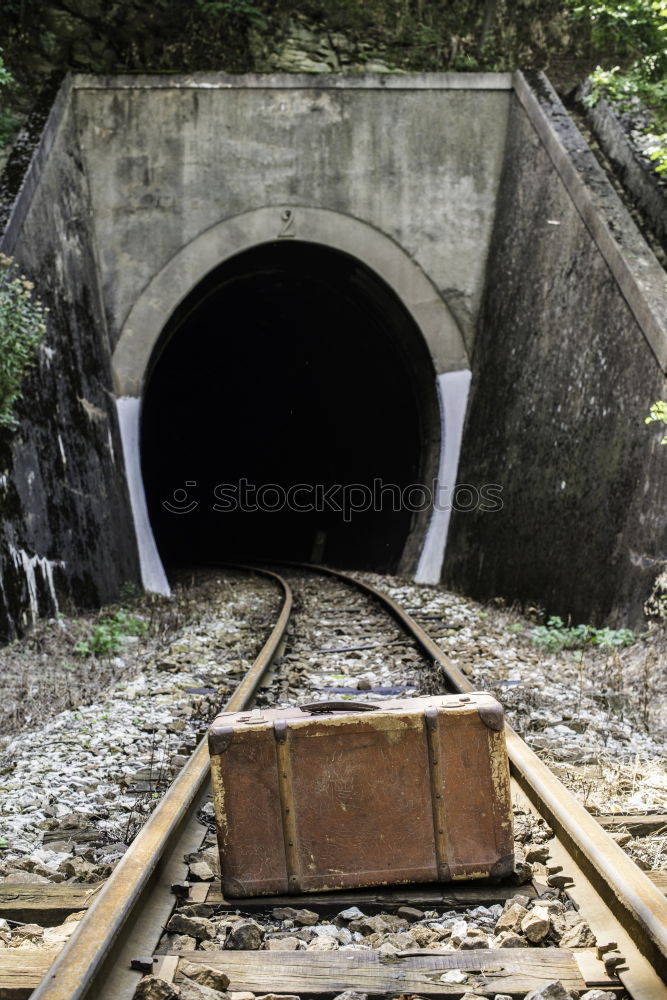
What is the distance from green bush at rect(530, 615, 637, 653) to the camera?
248 inches

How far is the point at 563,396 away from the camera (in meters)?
8.66

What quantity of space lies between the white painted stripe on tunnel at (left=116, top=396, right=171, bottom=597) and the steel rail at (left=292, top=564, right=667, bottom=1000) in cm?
834

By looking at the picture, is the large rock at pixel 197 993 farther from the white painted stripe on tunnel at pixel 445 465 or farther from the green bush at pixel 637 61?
the green bush at pixel 637 61

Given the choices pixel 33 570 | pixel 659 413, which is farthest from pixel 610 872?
pixel 33 570

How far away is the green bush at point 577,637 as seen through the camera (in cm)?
629

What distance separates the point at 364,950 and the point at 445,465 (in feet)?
33.0

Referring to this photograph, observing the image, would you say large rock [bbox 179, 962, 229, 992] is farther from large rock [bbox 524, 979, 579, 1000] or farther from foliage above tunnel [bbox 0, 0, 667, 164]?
foliage above tunnel [bbox 0, 0, 667, 164]

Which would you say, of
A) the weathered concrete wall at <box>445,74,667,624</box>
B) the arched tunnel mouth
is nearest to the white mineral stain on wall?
the weathered concrete wall at <box>445,74,667,624</box>

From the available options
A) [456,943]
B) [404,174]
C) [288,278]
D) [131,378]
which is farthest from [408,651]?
[288,278]

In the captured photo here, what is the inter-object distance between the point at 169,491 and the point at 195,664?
56.0ft

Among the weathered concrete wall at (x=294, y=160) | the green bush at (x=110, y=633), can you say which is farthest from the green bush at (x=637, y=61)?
the green bush at (x=110, y=633)

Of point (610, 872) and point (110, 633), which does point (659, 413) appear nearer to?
point (610, 872)

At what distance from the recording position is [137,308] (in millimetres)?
11773

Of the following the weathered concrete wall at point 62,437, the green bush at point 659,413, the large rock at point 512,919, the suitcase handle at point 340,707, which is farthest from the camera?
the weathered concrete wall at point 62,437
